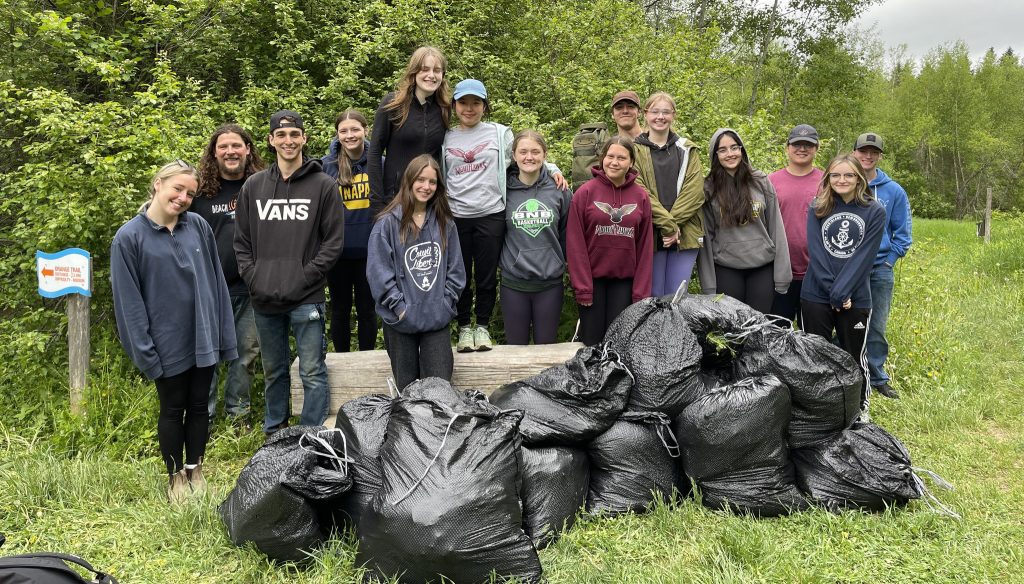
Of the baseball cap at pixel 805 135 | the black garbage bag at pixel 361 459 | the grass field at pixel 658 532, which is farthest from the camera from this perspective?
the baseball cap at pixel 805 135

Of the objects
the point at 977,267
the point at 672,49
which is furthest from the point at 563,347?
the point at 977,267

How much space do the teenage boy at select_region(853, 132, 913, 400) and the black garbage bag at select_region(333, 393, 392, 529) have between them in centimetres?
365

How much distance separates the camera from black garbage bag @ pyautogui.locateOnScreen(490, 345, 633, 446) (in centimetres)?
300

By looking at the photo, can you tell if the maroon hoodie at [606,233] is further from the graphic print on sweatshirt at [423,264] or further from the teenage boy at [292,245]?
the teenage boy at [292,245]

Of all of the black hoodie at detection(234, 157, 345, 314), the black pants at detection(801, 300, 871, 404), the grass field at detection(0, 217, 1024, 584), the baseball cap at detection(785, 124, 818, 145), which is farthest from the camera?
the baseball cap at detection(785, 124, 818, 145)

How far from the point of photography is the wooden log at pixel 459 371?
3869 millimetres

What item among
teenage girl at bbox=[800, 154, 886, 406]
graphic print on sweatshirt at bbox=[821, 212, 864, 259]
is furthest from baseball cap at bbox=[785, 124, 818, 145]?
graphic print on sweatshirt at bbox=[821, 212, 864, 259]

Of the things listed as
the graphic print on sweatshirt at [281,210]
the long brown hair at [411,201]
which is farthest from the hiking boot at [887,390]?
the graphic print on sweatshirt at [281,210]

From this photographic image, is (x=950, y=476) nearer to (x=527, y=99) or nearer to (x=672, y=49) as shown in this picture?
(x=527, y=99)

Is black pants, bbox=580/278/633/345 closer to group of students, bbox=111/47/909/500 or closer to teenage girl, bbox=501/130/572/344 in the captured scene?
Result: group of students, bbox=111/47/909/500

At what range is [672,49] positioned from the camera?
7.68 metres

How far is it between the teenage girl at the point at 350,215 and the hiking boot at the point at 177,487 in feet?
4.43

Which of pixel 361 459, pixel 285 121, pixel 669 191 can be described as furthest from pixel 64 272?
pixel 669 191

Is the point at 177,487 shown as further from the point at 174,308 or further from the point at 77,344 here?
the point at 77,344
